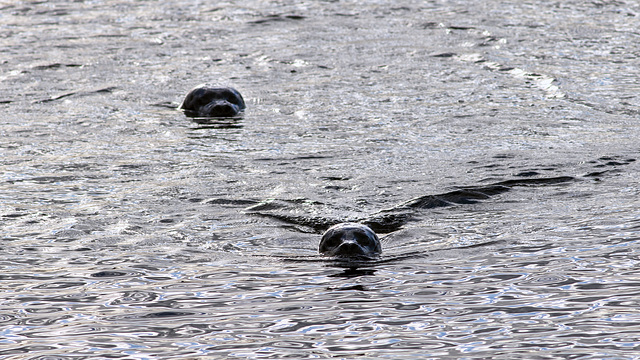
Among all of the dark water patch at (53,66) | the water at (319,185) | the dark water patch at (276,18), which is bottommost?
the water at (319,185)

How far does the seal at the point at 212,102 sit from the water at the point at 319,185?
0.29 metres

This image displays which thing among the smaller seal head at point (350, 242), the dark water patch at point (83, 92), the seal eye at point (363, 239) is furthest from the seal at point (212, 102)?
the seal eye at point (363, 239)

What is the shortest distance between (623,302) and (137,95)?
7119mm

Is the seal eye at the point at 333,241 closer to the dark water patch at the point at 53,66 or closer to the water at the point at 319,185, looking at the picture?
the water at the point at 319,185

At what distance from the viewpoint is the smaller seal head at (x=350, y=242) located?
22.5ft

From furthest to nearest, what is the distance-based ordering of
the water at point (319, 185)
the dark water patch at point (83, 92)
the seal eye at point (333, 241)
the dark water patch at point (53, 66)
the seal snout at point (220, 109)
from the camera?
the dark water patch at point (53, 66) < the dark water patch at point (83, 92) < the seal snout at point (220, 109) < the seal eye at point (333, 241) < the water at point (319, 185)

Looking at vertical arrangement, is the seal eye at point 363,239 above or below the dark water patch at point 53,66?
below

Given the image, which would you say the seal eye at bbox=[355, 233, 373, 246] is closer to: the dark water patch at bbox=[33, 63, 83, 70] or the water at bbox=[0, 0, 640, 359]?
the water at bbox=[0, 0, 640, 359]

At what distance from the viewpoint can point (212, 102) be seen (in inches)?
445

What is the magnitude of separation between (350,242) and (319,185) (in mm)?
1791

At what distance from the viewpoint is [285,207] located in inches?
318

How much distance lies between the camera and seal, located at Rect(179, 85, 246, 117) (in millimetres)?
11297

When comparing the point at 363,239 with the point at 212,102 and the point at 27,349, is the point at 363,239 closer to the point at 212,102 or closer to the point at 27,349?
the point at 27,349

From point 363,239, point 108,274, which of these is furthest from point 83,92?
point 363,239
